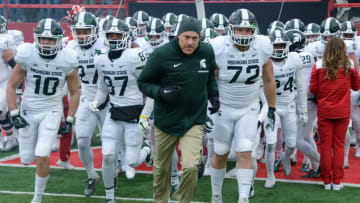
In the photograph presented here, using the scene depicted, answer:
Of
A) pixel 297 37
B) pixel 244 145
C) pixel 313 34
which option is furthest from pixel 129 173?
pixel 313 34

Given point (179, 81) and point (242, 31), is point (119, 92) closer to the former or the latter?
point (179, 81)

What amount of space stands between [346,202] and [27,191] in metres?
3.49

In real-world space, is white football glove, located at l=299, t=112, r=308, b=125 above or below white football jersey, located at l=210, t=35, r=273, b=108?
below

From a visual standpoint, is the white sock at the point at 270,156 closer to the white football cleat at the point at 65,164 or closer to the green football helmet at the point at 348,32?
the white football cleat at the point at 65,164

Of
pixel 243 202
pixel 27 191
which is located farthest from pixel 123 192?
pixel 243 202

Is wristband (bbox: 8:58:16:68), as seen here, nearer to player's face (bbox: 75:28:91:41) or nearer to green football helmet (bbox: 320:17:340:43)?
player's face (bbox: 75:28:91:41)

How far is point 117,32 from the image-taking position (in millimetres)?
6438

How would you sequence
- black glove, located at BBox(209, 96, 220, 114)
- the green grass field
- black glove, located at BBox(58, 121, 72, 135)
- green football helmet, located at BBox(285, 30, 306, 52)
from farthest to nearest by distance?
green football helmet, located at BBox(285, 30, 306, 52) → the green grass field → black glove, located at BBox(58, 121, 72, 135) → black glove, located at BBox(209, 96, 220, 114)

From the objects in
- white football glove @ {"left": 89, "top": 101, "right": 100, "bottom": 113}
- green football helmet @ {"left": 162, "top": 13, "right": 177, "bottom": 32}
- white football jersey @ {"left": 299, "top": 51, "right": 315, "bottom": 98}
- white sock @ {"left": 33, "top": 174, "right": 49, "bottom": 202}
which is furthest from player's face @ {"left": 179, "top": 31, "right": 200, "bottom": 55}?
green football helmet @ {"left": 162, "top": 13, "right": 177, "bottom": 32}

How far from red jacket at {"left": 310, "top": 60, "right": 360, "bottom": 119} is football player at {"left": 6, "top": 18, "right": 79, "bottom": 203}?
2.76 metres

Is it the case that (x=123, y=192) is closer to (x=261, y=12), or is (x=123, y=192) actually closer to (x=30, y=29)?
(x=261, y=12)

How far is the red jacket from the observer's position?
275 inches

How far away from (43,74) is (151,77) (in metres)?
1.47

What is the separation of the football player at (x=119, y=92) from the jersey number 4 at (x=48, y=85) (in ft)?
1.53
